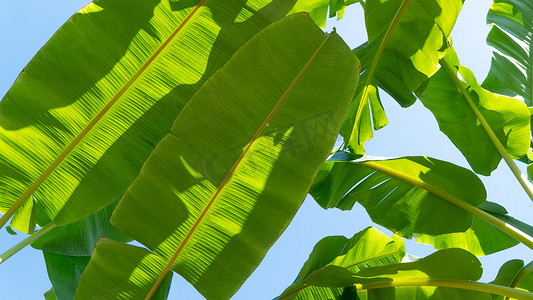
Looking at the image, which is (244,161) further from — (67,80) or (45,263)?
(45,263)

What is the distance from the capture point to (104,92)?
4.14ft

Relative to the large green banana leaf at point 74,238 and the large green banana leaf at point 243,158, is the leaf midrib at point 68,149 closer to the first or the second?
the large green banana leaf at point 243,158

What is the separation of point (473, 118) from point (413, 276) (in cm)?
101

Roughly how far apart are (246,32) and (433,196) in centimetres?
119

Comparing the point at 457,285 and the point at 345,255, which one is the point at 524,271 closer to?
the point at 457,285

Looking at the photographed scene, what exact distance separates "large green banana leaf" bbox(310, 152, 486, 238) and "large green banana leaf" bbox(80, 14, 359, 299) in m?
0.79

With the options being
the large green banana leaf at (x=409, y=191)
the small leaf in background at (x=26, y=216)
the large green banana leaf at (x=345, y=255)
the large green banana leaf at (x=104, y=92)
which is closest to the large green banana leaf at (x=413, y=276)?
the large green banana leaf at (x=345, y=255)

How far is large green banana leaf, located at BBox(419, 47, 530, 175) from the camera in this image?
2.07 metres

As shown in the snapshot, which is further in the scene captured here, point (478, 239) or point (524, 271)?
point (478, 239)

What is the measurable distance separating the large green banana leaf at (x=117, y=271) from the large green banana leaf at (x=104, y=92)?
0.74 feet

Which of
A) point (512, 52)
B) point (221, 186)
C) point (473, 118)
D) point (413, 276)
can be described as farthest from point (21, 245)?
point (512, 52)

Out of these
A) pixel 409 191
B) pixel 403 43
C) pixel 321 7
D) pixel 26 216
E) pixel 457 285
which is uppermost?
pixel 321 7

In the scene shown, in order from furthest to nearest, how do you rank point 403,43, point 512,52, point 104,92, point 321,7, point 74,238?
point 512,52
point 321,7
point 74,238
point 403,43
point 104,92

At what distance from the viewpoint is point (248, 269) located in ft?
3.70
